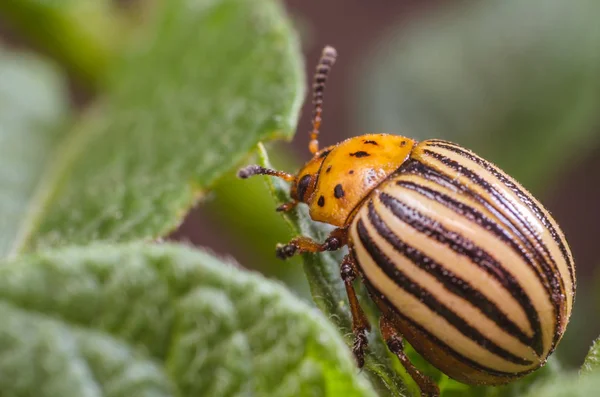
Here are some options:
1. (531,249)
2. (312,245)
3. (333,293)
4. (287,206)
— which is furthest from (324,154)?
(531,249)

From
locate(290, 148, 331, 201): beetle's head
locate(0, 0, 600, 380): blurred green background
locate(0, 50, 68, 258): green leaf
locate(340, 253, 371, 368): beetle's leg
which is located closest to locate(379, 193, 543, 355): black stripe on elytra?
locate(340, 253, 371, 368): beetle's leg

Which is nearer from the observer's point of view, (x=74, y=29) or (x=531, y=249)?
(x=531, y=249)

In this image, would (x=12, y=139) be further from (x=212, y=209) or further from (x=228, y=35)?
(x=228, y=35)

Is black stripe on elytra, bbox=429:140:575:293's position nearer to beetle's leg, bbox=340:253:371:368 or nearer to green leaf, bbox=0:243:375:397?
beetle's leg, bbox=340:253:371:368

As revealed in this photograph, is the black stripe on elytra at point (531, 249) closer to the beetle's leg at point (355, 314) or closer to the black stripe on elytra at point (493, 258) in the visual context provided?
the black stripe on elytra at point (493, 258)

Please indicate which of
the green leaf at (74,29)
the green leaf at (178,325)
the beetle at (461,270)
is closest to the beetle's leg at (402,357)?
the beetle at (461,270)

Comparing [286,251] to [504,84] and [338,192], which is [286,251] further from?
[504,84]

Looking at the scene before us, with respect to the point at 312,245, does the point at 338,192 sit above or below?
above

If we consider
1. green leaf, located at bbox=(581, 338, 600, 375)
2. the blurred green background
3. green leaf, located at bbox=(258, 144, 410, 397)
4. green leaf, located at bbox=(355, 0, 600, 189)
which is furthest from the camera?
green leaf, located at bbox=(355, 0, 600, 189)
